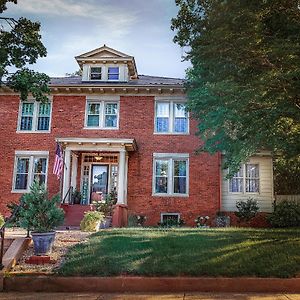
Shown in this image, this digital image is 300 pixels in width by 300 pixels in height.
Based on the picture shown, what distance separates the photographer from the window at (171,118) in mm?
19188

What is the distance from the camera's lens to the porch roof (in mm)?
17484

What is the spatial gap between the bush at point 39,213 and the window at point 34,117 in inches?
445

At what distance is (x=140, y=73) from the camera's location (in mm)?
24641

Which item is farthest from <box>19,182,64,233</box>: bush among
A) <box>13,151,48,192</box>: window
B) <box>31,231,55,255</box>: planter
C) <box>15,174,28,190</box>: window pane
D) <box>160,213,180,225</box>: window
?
<box>15,174,28,190</box>: window pane

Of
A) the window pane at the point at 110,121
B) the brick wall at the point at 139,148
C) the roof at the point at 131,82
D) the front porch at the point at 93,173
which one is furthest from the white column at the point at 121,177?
the roof at the point at 131,82

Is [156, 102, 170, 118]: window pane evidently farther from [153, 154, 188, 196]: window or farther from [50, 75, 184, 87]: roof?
[153, 154, 188, 196]: window

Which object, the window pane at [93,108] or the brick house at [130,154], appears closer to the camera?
the brick house at [130,154]

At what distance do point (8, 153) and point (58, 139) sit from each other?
11.3ft

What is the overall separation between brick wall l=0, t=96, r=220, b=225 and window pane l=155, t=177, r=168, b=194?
1.27ft

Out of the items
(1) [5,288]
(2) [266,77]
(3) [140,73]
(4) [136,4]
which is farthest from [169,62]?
(3) [140,73]

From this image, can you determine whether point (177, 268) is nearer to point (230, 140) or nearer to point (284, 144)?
point (284, 144)

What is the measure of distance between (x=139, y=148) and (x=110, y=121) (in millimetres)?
2163

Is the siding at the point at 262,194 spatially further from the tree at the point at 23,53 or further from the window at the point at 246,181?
the tree at the point at 23,53

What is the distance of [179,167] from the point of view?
18969mm
